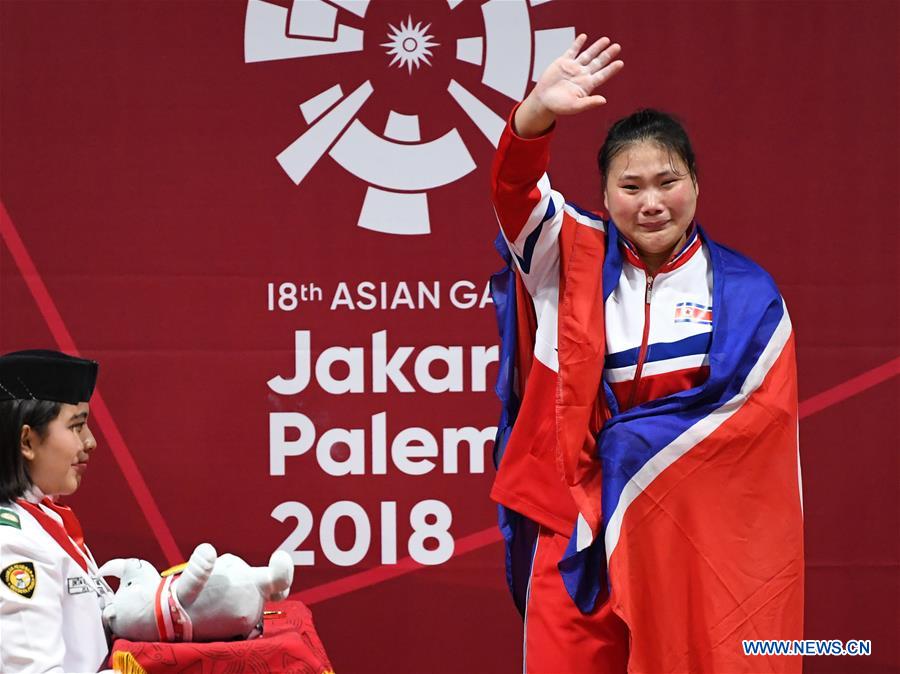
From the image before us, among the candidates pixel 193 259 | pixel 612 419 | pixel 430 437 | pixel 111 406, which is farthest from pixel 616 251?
pixel 111 406

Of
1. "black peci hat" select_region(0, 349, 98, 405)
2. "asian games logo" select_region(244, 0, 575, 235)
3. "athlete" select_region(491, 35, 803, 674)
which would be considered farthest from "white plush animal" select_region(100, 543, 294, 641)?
"asian games logo" select_region(244, 0, 575, 235)

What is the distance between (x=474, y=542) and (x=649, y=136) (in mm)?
1288

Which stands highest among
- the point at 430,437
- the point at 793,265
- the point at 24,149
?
the point at 24,149

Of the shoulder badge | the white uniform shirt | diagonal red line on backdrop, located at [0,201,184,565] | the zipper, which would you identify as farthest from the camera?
diagonal red line on backdrop, located at [0,201,184,565]

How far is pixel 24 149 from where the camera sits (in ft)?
8.96

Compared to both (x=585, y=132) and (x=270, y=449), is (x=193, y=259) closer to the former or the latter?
(x=270, y=449)

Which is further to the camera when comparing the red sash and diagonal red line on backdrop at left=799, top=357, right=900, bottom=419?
diagonal red line on backdrop at left=799, top=357, right=900, bottom=419

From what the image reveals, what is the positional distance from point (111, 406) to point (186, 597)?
0.99 meters

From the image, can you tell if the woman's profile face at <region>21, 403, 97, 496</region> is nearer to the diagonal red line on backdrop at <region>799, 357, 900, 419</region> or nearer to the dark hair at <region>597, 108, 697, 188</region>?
the dark hair at <region>597, 108, 697, 188</region>

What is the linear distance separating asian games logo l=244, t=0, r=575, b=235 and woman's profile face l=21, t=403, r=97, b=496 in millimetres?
1085

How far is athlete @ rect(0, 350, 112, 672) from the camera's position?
160cm

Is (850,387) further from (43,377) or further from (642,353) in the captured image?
(43,377)

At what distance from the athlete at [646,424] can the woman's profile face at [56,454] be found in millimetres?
729

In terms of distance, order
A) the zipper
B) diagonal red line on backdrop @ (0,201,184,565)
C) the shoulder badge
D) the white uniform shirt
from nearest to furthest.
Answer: the white uniform shirt, the shoulder badge, the zipper, diagonal red line on backdrop @ (0,201,184,565)
